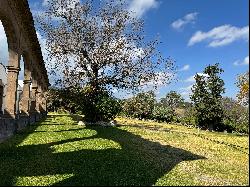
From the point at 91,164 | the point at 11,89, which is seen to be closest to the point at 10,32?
the point at 11,89

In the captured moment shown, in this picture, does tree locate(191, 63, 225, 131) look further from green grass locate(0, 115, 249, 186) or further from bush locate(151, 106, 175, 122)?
green grass locate(0, 115, 249, 186)

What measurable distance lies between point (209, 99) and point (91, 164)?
47.3 metres

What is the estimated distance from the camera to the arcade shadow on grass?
334 inches

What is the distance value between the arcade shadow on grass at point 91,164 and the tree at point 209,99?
138ft

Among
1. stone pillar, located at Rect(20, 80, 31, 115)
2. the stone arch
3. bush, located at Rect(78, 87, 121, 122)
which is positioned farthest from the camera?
bush, located at Rect(78, 87, 121, 122)

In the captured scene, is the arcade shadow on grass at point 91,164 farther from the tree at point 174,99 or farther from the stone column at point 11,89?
the tree at point 174,99

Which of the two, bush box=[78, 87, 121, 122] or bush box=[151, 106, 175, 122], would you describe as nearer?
bush box=[78, 87, 121, 122]

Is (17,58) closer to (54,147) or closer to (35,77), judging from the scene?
(54,147)

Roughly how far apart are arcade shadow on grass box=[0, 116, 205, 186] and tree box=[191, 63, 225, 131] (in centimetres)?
4191

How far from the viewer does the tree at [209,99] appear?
180 ft

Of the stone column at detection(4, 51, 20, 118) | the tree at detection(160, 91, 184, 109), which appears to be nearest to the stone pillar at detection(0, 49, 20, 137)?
the stone column at detection(4, 51, 20, 118)

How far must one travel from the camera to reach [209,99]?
2195 inches

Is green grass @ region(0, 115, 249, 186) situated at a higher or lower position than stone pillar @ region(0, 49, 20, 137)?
lower

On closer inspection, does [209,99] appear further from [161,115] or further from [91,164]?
[91,164]
